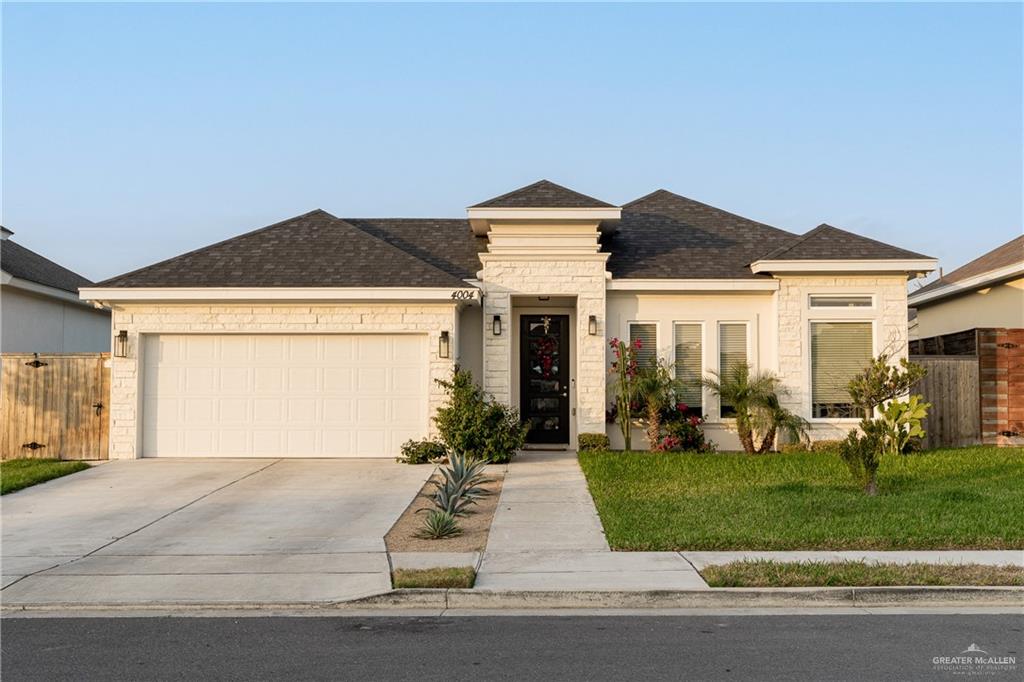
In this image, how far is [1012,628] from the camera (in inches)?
258

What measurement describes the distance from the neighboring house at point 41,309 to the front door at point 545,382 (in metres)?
8.90

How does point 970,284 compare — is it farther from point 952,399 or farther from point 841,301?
point 841,301

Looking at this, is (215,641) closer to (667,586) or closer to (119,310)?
(667,586)

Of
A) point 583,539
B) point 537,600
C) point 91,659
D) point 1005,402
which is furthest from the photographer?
point 1005,402

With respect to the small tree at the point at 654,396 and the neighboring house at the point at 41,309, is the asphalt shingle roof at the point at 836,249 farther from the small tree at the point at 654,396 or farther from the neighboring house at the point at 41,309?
the neighboring house at the point at 41,309

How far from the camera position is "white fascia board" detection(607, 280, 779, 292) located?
52.9 feet

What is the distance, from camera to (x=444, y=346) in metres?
15.6

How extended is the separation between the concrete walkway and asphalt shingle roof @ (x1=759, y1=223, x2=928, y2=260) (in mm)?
6389

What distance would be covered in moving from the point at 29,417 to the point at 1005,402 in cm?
1782

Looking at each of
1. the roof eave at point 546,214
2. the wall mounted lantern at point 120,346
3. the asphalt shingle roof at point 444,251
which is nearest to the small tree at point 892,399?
the asphalt shingle roof at point 444,251

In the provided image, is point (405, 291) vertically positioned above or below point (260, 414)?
above

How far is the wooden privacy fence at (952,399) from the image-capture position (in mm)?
16641

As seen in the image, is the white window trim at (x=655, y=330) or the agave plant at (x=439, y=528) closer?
the agave plant at (x=439, y=528)

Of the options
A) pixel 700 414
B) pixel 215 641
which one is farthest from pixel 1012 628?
pixel 700 414
